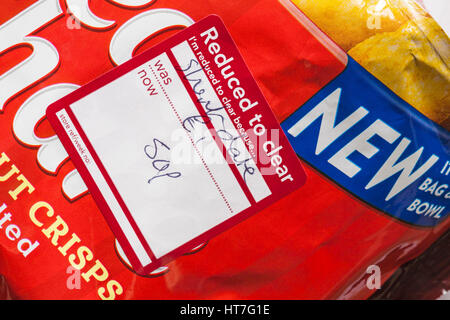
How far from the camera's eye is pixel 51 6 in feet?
1.53

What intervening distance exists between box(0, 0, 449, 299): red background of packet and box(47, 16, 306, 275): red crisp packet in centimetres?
2

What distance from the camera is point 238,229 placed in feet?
1.48

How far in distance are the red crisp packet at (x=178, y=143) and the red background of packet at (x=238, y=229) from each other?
0.06 feet

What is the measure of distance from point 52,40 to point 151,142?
0.68 feet

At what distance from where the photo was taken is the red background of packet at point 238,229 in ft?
1.43

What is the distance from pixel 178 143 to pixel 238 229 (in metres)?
0.14

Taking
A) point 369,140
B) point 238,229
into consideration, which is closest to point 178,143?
Result: point 238,229

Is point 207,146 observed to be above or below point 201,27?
below

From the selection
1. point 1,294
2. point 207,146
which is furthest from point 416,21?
point 1,294

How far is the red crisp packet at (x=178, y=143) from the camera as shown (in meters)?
0.43

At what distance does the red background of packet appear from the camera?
43 cm

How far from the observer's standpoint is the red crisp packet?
43 centimetres

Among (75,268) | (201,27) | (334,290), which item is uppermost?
(201,27)

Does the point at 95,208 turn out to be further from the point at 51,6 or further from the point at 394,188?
the point at 394,188
